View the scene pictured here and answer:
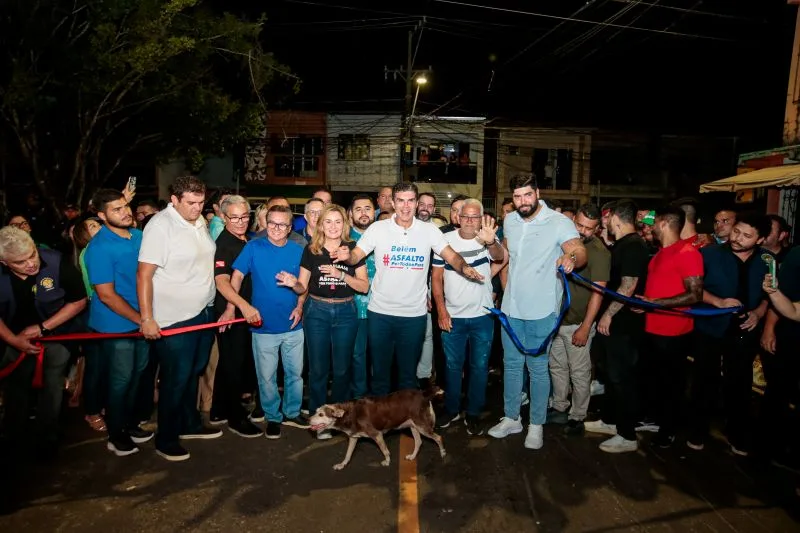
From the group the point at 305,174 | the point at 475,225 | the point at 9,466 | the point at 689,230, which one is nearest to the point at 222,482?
the point at 9,466

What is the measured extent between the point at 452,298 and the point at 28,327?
4047 mm

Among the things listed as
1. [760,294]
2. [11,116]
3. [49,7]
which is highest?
[49,7]

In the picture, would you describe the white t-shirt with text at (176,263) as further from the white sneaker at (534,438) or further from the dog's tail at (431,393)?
the white sneaker at (534,438)

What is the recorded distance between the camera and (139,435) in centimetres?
495

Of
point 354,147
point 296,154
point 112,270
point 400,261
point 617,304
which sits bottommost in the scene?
point 617,304

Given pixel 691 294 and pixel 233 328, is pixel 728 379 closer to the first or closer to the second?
pixel 691 294

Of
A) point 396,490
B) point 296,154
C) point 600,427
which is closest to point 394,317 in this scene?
point 396,490

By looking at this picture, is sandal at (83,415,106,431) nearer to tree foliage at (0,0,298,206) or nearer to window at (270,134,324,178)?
tree foliage at (0,0,298,206)

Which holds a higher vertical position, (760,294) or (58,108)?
(58,108)

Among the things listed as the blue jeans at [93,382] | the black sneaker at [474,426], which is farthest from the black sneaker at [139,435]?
the black sneaker at [474,426]

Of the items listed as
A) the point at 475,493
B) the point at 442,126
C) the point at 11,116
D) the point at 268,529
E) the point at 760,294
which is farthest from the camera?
the point at 442,126

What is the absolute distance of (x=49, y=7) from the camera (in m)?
12.8

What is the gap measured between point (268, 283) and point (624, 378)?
12.1 feet

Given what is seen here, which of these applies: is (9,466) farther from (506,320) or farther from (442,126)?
(442,126)
